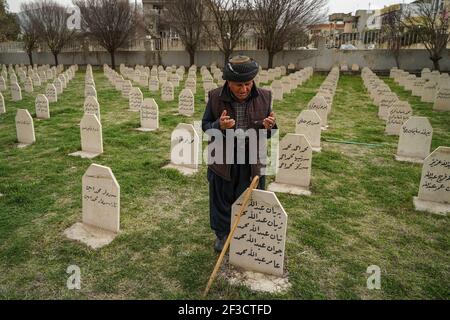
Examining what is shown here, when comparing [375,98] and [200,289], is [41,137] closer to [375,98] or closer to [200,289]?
[200,289]

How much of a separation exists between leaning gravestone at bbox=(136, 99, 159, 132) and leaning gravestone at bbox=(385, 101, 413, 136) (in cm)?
527

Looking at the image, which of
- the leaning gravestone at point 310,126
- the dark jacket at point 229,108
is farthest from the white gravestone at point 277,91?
the dark jacket at point 229,108

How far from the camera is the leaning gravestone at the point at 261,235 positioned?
285 centimetres

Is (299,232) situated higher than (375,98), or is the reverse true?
(375,98)

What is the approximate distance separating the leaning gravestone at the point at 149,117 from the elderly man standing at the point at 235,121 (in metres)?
5.24

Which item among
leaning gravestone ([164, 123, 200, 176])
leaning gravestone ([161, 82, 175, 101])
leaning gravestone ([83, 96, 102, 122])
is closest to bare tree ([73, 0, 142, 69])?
leaning gravestone ([161, 82, 175, 101])

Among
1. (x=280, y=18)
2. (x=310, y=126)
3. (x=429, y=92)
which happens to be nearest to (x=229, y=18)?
(x=280, y=18)

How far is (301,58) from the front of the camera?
1011 inches

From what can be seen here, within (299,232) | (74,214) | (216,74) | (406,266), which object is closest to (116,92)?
(216,74)

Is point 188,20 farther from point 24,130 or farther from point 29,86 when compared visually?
point 24,130

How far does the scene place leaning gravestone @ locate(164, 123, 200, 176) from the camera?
18.6 feet

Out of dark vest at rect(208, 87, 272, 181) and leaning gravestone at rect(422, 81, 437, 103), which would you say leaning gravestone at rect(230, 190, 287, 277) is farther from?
leaning gravestone at rect(422, 81, 437, 103)
